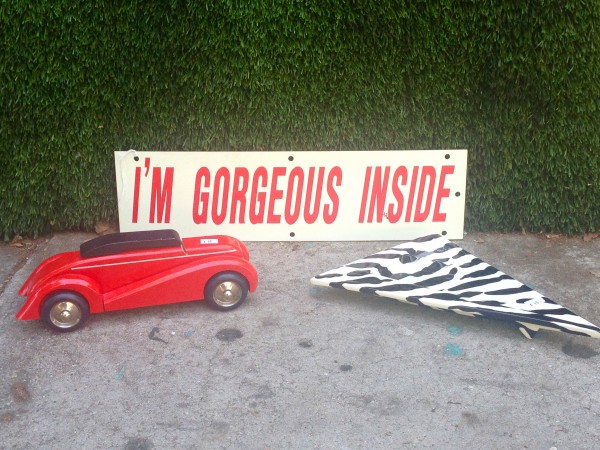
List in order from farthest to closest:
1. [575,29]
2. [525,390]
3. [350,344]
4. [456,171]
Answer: [456,171]
[575,29]
[350,344]
[525,390]

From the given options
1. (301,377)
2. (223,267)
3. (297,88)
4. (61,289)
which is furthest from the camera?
(297,88)

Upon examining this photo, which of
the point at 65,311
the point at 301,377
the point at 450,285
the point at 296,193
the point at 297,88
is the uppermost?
the point at 297,88

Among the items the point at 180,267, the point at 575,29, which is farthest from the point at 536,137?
the point at 180,267

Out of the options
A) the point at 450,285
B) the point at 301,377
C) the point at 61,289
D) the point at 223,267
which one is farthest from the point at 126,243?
the point at 450,285

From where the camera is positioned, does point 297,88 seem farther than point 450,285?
Yes

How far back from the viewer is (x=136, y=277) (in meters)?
3.62

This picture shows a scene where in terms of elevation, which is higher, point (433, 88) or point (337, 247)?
point (433, 88)

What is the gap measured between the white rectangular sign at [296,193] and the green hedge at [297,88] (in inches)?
3.2

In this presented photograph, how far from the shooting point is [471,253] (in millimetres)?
4234

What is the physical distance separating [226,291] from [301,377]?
663mm

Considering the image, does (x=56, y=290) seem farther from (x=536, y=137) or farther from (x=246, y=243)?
(x=536, y=137)

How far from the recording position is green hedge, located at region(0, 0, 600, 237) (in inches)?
158

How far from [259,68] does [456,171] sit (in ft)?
3.99

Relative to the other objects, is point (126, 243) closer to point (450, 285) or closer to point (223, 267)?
point (223, 267)
